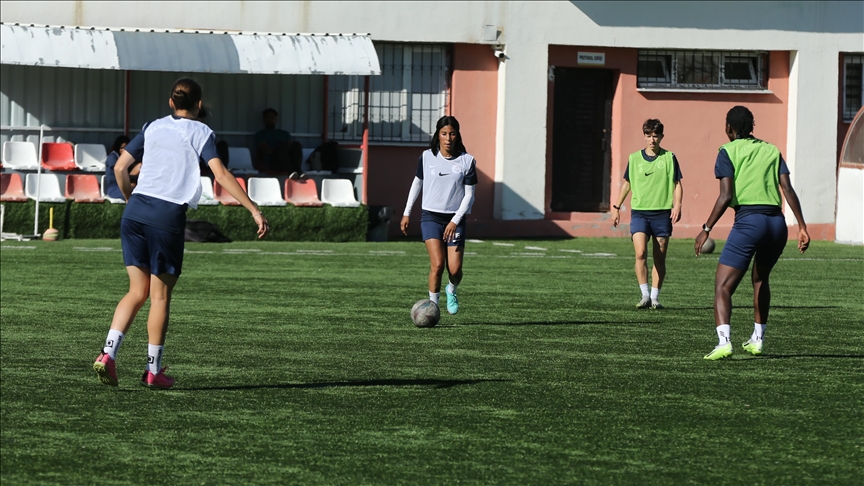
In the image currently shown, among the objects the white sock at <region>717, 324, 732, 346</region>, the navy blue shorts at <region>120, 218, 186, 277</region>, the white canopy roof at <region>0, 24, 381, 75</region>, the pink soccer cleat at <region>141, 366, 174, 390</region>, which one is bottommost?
the pink soccer cleat at <region>141, 366, 174, 390</region>

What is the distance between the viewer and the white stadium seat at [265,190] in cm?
2386

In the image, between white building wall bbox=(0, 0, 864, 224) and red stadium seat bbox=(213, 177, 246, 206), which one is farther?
white building wall bbox=(0, 0, 864, 224)

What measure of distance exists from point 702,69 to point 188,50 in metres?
10.3

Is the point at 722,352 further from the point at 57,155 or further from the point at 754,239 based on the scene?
the point at 57,155

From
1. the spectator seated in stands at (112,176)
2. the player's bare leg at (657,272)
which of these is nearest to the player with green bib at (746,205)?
the player's bare leg at (657,272)

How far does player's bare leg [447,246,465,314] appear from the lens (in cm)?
1283

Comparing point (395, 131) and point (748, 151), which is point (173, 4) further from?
point (748, 151)

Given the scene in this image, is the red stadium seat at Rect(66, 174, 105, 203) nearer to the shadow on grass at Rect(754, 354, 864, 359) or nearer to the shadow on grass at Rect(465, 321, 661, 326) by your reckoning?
the shadow on grass at Rect(465, 321, 661, 326)

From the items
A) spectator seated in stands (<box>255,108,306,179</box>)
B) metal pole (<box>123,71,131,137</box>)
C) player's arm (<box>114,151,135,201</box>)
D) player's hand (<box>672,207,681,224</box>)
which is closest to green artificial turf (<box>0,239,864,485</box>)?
player's hand (<box>672,207,681,224</box>)

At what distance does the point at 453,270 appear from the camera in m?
12.9

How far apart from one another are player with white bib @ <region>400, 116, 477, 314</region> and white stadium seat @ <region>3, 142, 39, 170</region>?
13.2 metres

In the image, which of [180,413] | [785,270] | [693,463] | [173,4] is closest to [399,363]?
[180,413]

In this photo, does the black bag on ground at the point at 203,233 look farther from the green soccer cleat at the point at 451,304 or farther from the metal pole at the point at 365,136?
the green soccer cleat at the point at 451,304

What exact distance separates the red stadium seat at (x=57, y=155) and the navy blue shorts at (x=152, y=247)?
1636 centimetres
